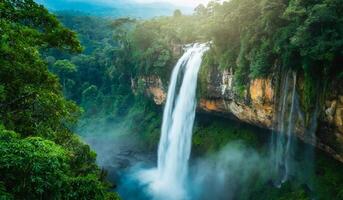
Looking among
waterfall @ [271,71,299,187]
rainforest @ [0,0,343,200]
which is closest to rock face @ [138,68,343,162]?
rainforest @ [0,0,343,200]

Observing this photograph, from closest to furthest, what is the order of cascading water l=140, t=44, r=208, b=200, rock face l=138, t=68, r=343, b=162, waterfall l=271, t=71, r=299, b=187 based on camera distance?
rock face l=138, t=68, r=343, b=162, waterfall l=271, t=71, r=299, b=187, cascading water l=140, t=44, r=208, b=200

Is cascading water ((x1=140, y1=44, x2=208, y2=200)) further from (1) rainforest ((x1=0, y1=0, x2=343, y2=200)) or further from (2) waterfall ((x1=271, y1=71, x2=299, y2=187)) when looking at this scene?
(2) waterfall ((x1=271, y1=71, x2=299, y2=187))

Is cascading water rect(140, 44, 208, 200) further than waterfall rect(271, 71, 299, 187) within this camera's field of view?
Yes

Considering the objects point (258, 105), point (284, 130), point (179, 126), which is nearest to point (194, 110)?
point (179, 126)

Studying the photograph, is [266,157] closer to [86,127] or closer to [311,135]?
[311,135]

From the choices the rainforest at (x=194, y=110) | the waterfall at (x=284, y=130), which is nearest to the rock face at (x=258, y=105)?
the rainforest at (x=194, y=110)

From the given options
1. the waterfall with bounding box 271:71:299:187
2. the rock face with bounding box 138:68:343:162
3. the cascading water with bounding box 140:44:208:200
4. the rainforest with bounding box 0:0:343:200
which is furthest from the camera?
the cascading water with bounding box 140:44:208:200
